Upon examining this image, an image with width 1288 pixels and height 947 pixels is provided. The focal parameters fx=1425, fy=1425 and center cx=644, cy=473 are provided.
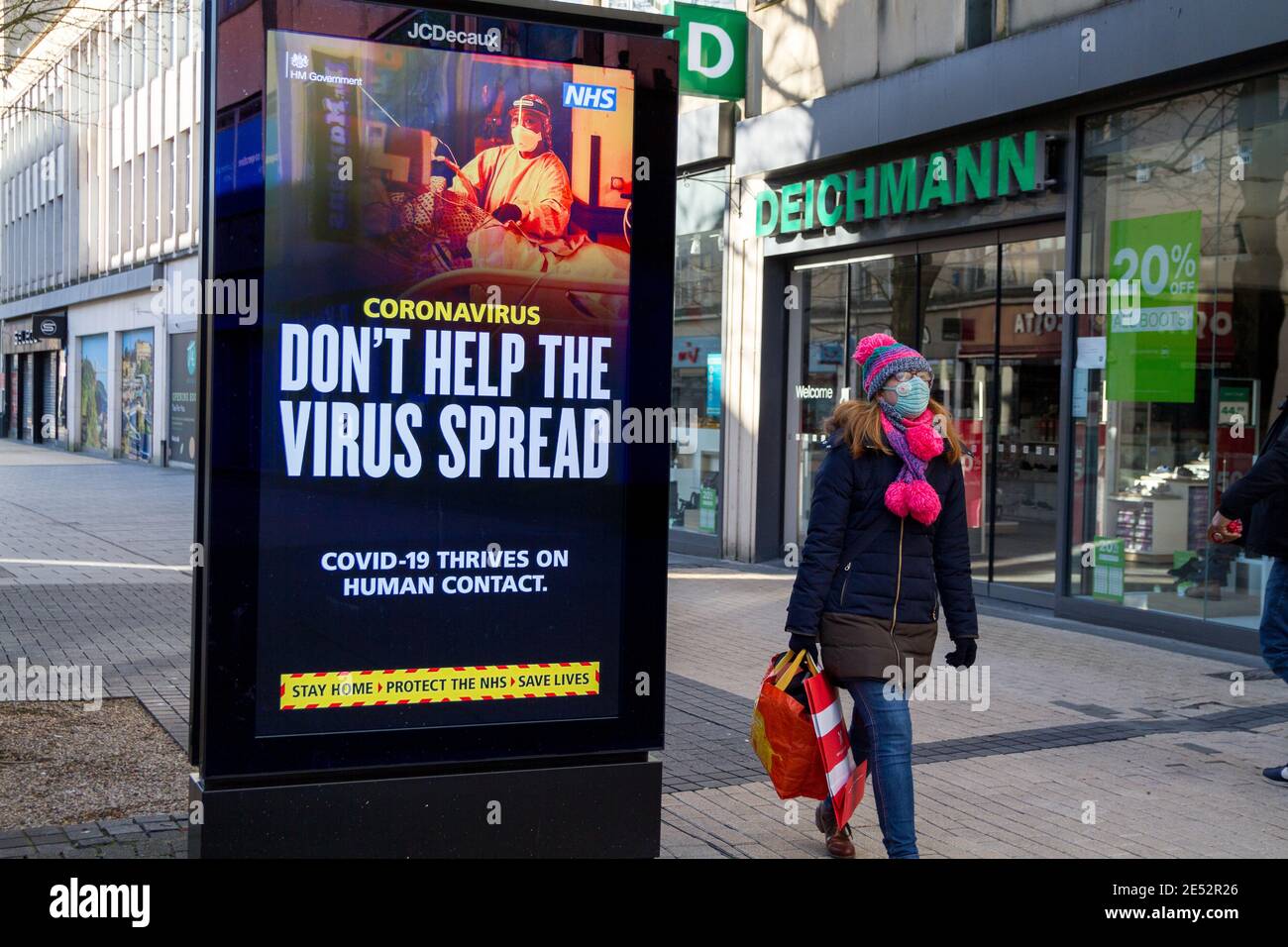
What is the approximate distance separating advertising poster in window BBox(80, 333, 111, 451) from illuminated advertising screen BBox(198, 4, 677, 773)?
3942cm

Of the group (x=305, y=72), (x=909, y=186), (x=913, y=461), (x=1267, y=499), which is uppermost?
(x=909, y=186)

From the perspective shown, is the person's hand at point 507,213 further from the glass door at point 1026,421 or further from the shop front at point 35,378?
the shop front at point 35,378

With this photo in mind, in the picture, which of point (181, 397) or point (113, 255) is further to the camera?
point (113, 255)

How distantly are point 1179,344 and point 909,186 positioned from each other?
3.33 m

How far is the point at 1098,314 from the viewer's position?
37.1ft

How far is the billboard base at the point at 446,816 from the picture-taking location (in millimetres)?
4164

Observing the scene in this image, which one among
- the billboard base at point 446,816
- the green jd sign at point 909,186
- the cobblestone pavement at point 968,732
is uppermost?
the green jd sign at point 909,186

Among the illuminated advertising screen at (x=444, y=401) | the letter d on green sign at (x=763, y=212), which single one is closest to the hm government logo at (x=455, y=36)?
the illuminated advertising screen at (x=444, y=401)

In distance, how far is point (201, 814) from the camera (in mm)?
4133

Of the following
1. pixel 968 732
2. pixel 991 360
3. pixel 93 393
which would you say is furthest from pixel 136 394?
pixel 968 732

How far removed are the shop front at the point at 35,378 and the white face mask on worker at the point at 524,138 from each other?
149 ft

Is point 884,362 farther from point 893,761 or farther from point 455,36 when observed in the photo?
point 455,36
